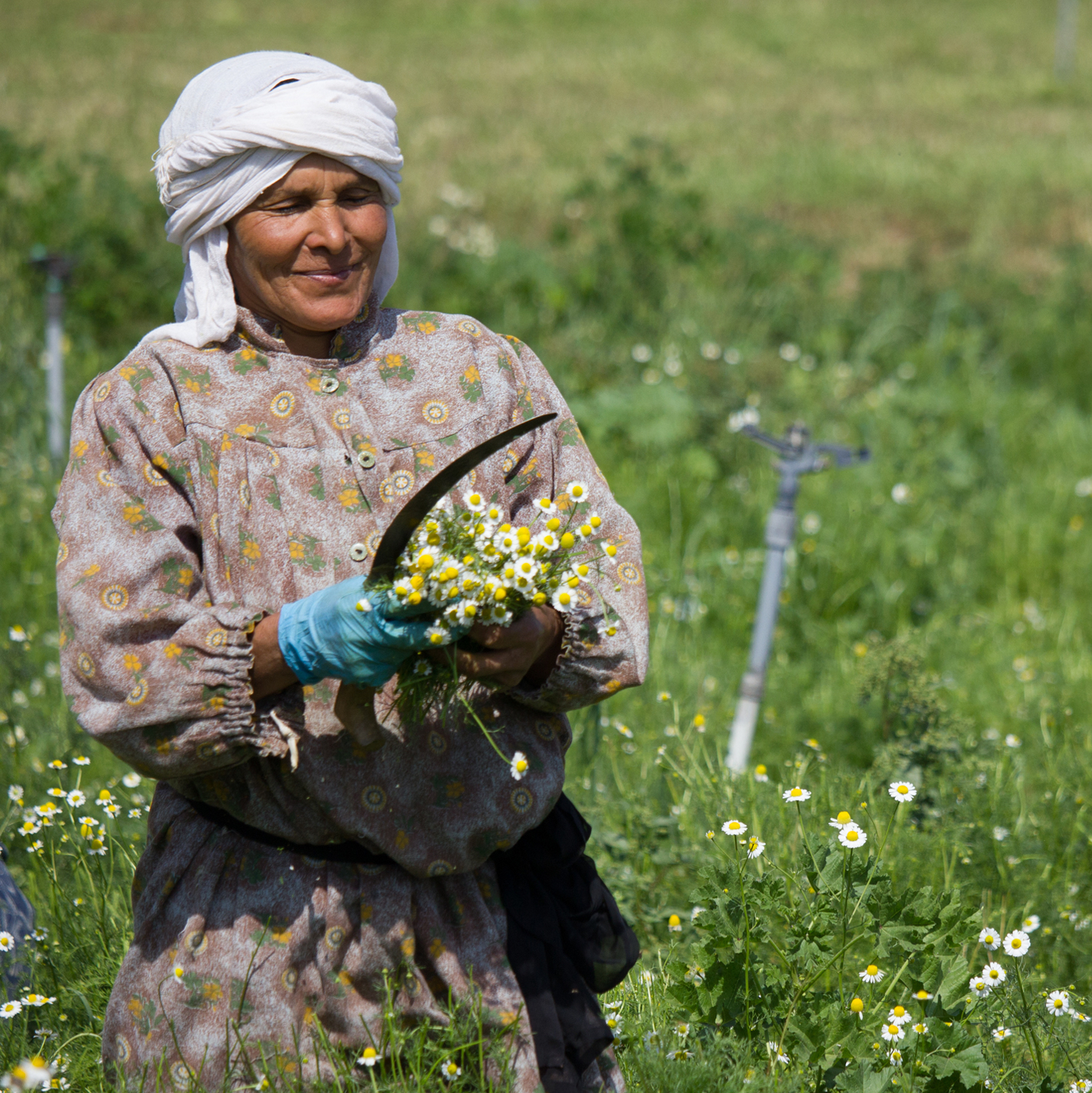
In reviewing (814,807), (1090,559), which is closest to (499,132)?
(1090,559)

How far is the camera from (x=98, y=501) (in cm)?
163

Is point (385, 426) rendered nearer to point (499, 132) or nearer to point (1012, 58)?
point (499, 132)

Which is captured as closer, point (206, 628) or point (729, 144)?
point (206, 628)

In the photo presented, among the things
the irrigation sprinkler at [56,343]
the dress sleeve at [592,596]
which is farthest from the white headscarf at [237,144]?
the irrigation sprinkler at [56,343]

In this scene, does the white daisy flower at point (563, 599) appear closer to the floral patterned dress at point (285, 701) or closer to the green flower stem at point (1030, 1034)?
the floral patterned dress at point (285, 701)

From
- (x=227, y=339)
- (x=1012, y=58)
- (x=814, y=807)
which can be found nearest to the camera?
(x=227, y=339)

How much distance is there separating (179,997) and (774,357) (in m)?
5.79

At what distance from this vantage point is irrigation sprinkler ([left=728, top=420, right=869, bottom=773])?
340cm

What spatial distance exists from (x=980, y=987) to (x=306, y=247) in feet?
5.40

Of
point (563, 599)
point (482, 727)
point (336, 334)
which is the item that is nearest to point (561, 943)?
point (482, 727)

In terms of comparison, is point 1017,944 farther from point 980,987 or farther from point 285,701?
point 285,701

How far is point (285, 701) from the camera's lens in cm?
167

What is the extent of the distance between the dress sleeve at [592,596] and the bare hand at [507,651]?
67 mm

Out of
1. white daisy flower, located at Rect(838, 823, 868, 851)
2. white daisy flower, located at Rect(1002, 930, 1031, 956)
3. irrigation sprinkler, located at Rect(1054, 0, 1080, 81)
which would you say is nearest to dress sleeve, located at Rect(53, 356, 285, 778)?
white daisy flower, located at Rect(838, 823, 868, 851)
